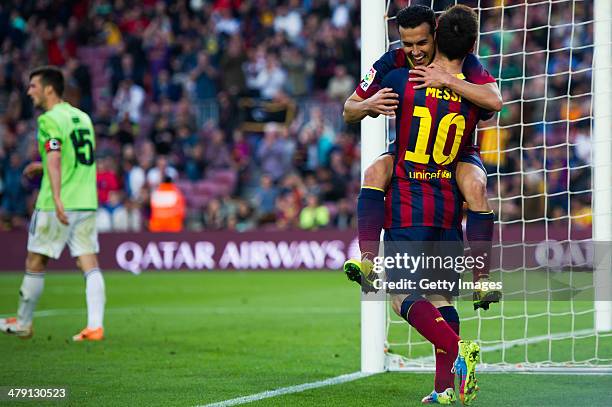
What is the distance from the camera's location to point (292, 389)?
21.4ft

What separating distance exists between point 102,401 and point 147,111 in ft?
57.9

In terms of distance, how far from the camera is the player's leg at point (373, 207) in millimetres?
5680

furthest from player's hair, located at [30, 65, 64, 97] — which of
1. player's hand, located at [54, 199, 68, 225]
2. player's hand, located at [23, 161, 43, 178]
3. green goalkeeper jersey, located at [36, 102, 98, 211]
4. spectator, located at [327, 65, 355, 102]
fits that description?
spectator, located at [327, 65, 355, 102]

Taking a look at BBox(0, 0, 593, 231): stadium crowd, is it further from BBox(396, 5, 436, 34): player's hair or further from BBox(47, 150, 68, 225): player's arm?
BBox(396, 5, 436, 34): player's hair

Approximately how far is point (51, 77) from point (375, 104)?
438 cm

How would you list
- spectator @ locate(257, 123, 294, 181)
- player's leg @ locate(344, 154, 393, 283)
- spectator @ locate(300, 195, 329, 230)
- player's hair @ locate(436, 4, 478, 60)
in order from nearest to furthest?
player's hair @ locate(436, 4, 478, 60), player's leg @ locate(344, 154, 393, 283), spectator @ locate(300, 195, 329, 230), spectator @ locate(257, 123, 294, 181)

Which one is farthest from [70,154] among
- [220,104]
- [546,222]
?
[220,104]

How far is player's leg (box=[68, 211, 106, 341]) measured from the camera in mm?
9070

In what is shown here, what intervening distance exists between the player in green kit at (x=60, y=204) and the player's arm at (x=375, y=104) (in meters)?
3.86

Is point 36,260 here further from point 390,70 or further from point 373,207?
point 390,70

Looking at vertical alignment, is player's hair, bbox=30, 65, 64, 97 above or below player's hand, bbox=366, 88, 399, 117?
above

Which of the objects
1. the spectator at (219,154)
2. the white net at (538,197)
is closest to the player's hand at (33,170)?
the white net at (538,197)

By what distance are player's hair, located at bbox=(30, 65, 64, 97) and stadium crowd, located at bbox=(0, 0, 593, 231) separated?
363 inches

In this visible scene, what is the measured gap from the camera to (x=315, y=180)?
2006cm
